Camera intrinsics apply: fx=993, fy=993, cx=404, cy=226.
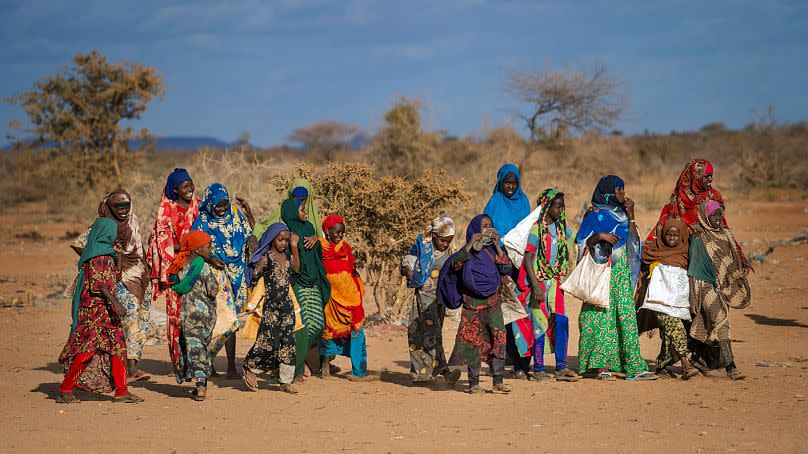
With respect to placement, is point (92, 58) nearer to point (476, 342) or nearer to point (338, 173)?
point (338, 173)

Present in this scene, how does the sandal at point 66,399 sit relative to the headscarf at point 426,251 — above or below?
below

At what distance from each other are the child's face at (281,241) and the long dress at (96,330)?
1411 millimetres

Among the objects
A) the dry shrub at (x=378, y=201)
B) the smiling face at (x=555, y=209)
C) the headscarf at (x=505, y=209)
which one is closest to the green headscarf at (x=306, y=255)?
the headscarf at (x=505, y=209)

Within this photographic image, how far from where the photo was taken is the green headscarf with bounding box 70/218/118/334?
824 centimetres

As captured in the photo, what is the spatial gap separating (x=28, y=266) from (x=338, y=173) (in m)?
11.4

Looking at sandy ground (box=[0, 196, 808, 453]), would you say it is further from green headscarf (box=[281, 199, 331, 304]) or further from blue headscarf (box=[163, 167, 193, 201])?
blue headscarf (box=[163, 167, 193, 201])

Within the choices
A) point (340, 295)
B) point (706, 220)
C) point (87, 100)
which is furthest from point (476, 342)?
point (87, 100)

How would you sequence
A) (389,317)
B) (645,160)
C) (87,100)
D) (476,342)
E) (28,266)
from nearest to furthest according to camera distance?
(476,342), (389,317), (28,266), (87,100), (645,160)

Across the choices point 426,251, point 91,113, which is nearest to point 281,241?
point 426,251

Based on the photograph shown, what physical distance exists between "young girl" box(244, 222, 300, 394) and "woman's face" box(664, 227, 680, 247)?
3.62 meters

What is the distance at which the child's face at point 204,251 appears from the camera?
8391 millimetres

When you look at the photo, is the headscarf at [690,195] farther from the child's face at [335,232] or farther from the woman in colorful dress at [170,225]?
the woman in colorful dress at [170,225]

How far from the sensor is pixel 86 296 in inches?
324

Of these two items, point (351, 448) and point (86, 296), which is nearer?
point (351, 448)
